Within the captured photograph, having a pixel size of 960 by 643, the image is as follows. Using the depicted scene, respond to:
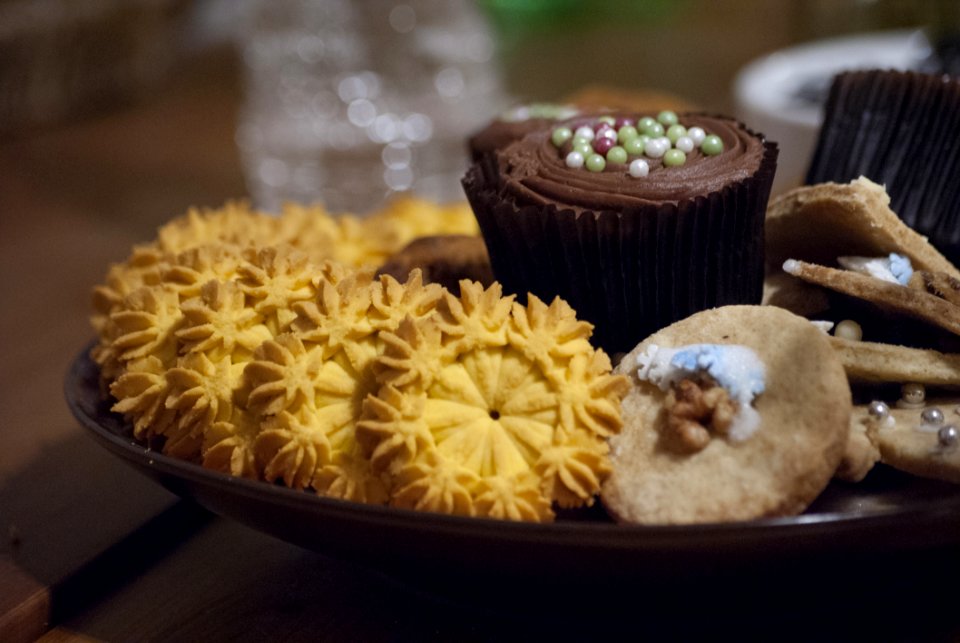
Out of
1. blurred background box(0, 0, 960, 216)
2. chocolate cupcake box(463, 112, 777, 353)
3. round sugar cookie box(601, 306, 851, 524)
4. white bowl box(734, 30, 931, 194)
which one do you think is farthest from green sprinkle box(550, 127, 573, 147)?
blurred background box(0, 0, 960, 216)

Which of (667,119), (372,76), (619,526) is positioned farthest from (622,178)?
(372,76)

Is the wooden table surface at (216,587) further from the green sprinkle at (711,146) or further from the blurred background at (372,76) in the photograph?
the blurred background at (372,76)

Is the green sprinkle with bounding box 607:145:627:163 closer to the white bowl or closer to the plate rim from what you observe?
the plate rim

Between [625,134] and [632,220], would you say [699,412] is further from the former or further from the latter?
[625,134]

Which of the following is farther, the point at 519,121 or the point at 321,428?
the point at 519,121

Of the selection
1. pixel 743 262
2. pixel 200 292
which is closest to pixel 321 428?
pixel 200 292

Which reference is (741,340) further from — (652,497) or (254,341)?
(254,341)

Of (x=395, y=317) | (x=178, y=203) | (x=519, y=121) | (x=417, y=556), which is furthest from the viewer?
(x=178, y=203)
